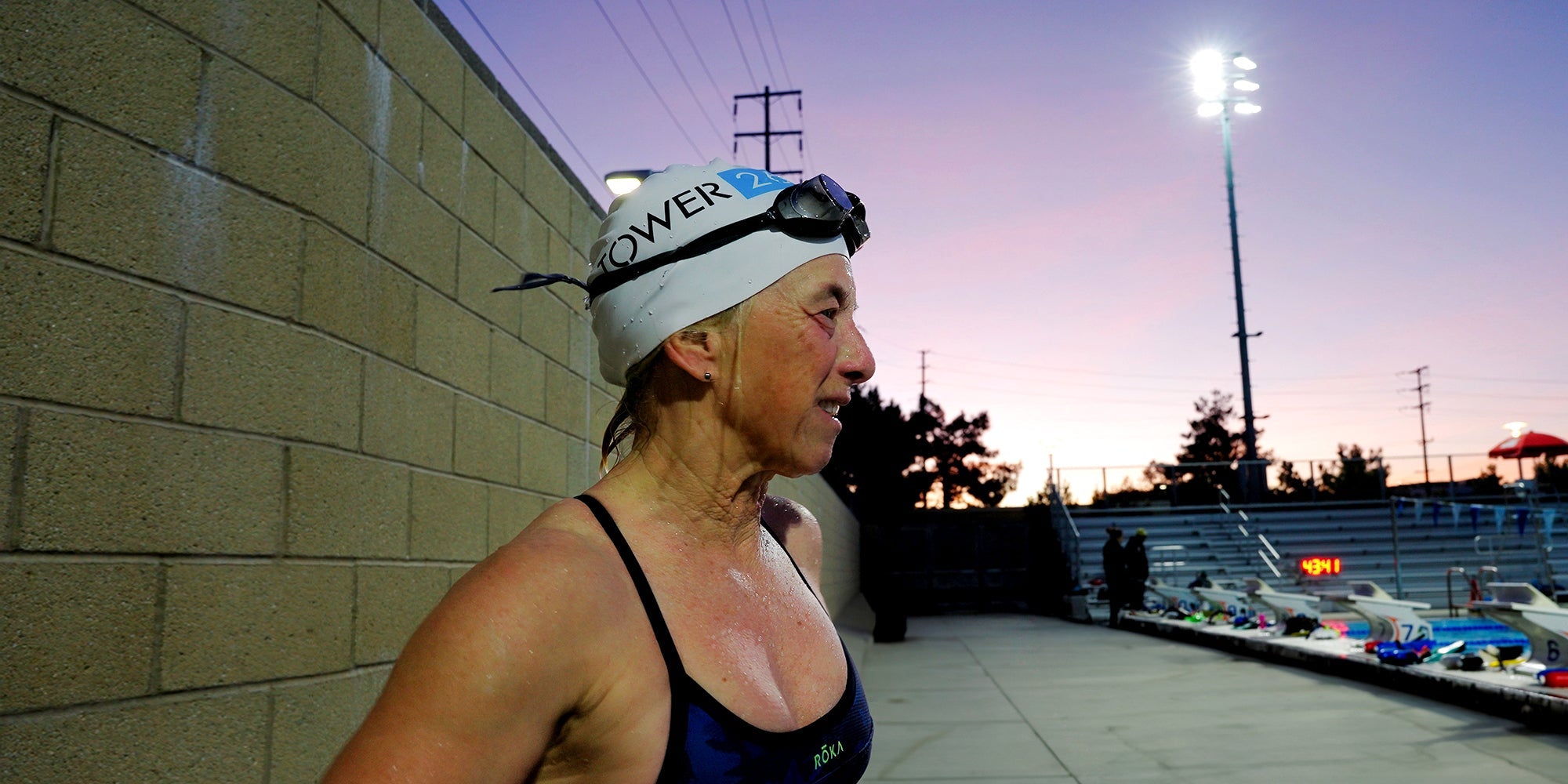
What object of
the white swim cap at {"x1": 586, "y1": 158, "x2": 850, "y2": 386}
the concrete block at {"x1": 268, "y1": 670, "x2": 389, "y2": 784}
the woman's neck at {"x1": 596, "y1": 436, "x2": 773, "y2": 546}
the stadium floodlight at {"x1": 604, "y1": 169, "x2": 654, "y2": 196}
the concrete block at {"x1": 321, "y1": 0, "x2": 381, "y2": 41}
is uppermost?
the stadium floodlight at {"x1": 604, "y1": 169, "x2": 654, "y2": 196}

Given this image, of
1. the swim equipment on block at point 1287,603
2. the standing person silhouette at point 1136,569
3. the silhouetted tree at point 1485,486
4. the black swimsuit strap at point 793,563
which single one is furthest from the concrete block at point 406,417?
the silhouetted tree at point 1485,486

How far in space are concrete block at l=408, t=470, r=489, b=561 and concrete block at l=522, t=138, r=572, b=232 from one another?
46.2 inches

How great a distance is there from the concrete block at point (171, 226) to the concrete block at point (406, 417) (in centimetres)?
43

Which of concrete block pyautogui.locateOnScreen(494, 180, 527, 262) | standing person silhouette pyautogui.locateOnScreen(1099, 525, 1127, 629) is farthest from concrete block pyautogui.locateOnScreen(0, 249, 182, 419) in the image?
standing person silhouette pyautogui.locateOnScreen(1099, 525, 1127, 629)

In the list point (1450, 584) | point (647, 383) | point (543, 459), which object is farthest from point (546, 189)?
point (1450, 584)

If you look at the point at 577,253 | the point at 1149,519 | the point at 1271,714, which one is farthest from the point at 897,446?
the point at 577,253

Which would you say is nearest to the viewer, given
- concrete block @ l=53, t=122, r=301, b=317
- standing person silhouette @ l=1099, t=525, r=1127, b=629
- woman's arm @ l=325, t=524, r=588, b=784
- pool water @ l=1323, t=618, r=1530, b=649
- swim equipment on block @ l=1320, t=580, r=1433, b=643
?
woman's arm @ l=325, t=524, r=588, b=784

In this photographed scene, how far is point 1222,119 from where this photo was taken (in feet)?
93.5

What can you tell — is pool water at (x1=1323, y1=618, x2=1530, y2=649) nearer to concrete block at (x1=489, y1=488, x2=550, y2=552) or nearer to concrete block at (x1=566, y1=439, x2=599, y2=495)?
concrete block at (x1=566, y1=439, x2=599, y2=495)

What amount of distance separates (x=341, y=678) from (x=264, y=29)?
1.41 meters

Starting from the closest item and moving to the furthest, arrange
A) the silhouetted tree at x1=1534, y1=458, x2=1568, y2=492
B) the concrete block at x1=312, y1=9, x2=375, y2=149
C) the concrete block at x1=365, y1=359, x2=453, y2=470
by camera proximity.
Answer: the concrete block at x1=312, y1=9, x2=375, y2=149 → the concrete block at x1=365, y1=359, x2=453, y2=470 → the silhouetted tree at x1=1534, y1=458, x2=1568, y2=492

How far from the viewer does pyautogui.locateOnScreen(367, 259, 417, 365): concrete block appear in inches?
99.3

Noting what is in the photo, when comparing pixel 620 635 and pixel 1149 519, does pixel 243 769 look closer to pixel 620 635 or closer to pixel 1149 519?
pixel 620 635

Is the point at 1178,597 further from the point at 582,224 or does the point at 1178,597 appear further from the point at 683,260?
the point at 683,260
